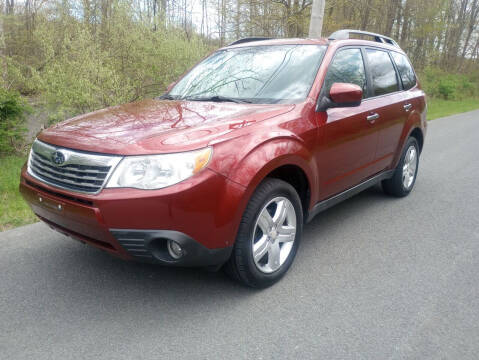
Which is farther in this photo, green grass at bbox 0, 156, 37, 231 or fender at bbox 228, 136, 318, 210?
green grass at bbox 0, 156, 37, 231

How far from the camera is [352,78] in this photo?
383cm

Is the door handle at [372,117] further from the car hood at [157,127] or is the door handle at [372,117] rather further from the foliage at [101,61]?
the foliage at [101,61]

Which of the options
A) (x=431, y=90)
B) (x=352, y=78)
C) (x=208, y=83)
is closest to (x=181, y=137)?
(x=208, y=83)

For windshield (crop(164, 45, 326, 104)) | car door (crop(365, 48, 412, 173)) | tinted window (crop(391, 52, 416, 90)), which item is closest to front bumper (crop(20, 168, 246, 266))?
windshield (crop(164, 45, 326, 104))

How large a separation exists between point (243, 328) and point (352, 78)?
249cm

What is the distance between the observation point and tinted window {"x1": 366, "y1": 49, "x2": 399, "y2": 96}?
166 inches

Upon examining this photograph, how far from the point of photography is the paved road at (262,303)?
2.33m

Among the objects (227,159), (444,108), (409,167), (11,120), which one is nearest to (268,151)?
(227,159)

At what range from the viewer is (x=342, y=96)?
3156 mm

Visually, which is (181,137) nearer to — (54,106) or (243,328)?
(243,328)

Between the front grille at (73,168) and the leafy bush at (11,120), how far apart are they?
3.86 m

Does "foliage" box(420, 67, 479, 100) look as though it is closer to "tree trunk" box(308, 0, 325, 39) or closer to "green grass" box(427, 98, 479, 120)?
"green grass" box(427, 98, 479, 120)

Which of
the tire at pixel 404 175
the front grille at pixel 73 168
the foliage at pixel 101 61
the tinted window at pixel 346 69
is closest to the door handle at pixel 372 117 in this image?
the tinted window at pixel 346 69

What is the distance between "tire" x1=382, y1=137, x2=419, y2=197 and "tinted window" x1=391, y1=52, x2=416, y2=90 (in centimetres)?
67
